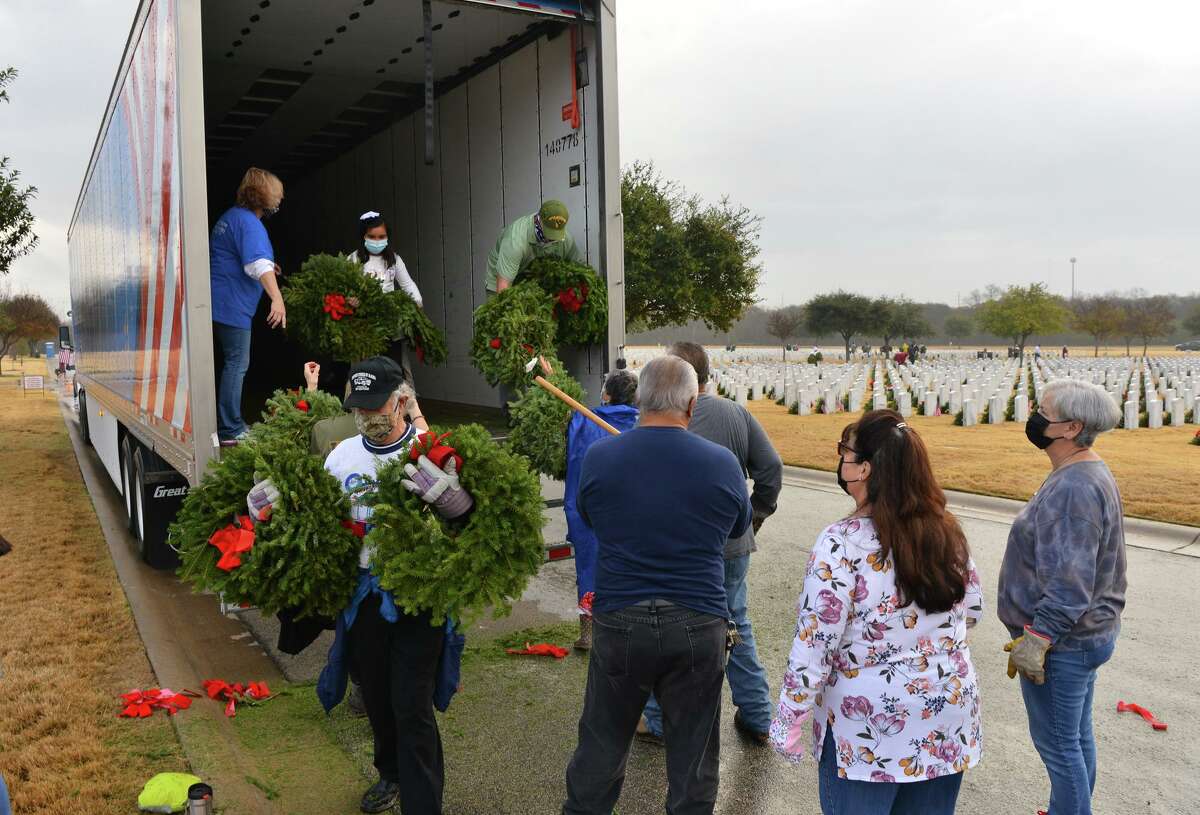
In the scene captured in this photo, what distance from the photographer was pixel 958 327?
110m

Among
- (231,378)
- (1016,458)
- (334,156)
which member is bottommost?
(1016,458)

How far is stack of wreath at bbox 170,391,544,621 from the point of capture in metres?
3.05

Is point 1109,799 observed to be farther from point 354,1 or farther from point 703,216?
point 703,216

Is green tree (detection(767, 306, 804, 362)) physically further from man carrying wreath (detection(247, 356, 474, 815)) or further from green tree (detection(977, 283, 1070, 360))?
man carrying wreath (detection(247, 356, 474, 815))

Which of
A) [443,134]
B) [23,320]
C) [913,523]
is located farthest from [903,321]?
[913,523]

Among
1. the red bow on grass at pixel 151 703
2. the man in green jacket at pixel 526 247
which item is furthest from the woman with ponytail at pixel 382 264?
the red bow on grass at pixel 151 703

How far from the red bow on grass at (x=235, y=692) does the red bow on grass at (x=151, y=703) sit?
11cm

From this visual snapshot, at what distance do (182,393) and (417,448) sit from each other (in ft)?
8.68

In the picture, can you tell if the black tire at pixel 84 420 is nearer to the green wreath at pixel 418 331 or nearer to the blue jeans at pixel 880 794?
the green wreath at pixel 418 331

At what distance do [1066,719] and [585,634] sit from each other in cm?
284

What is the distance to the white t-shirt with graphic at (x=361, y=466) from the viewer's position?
329 centimetres

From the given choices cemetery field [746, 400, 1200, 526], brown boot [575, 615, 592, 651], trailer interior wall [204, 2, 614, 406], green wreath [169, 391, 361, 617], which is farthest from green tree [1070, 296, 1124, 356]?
green wreath [169, 391, 361, 617]

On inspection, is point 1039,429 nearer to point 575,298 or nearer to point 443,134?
point 575,298

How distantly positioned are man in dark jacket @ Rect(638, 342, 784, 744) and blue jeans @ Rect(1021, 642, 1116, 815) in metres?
1.21
